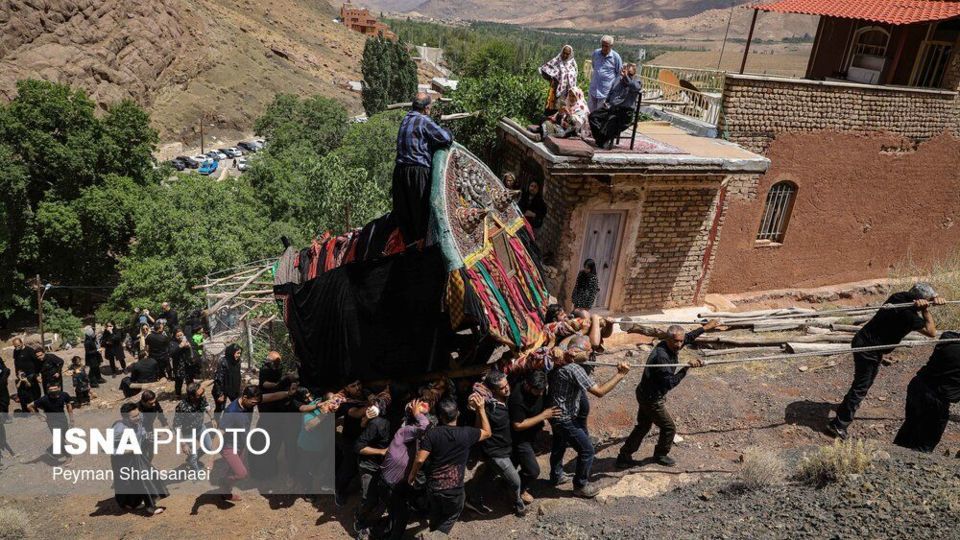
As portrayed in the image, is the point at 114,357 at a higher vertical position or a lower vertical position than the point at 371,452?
lower

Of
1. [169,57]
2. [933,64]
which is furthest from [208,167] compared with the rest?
[933,64]

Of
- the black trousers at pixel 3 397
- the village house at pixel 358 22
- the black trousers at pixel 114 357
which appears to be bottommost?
the black trousers at pixel 114 357

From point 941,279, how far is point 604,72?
319 inches

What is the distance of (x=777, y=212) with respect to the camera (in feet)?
41.4

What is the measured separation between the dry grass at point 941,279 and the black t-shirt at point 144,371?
13.1 meters

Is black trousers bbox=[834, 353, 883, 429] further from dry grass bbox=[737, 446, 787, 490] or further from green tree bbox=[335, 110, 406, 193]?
green tree bbox=[335, 110, 406, 193]

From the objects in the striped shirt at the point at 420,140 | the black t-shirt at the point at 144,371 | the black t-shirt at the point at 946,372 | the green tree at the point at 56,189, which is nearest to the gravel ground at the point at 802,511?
the black t-shirt at the point at 946,372

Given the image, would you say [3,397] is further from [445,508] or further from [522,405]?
[522,405]

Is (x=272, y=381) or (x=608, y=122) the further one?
(x=608, y=122)

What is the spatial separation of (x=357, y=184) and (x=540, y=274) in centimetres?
1148

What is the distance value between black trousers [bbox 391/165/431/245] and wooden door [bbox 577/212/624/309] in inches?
177

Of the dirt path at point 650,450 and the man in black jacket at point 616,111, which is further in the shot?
the man in black jacket at point 616,111

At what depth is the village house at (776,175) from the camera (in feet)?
33.2

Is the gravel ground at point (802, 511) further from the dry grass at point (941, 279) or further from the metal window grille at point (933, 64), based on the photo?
the metal window grille at point (933, 64)
